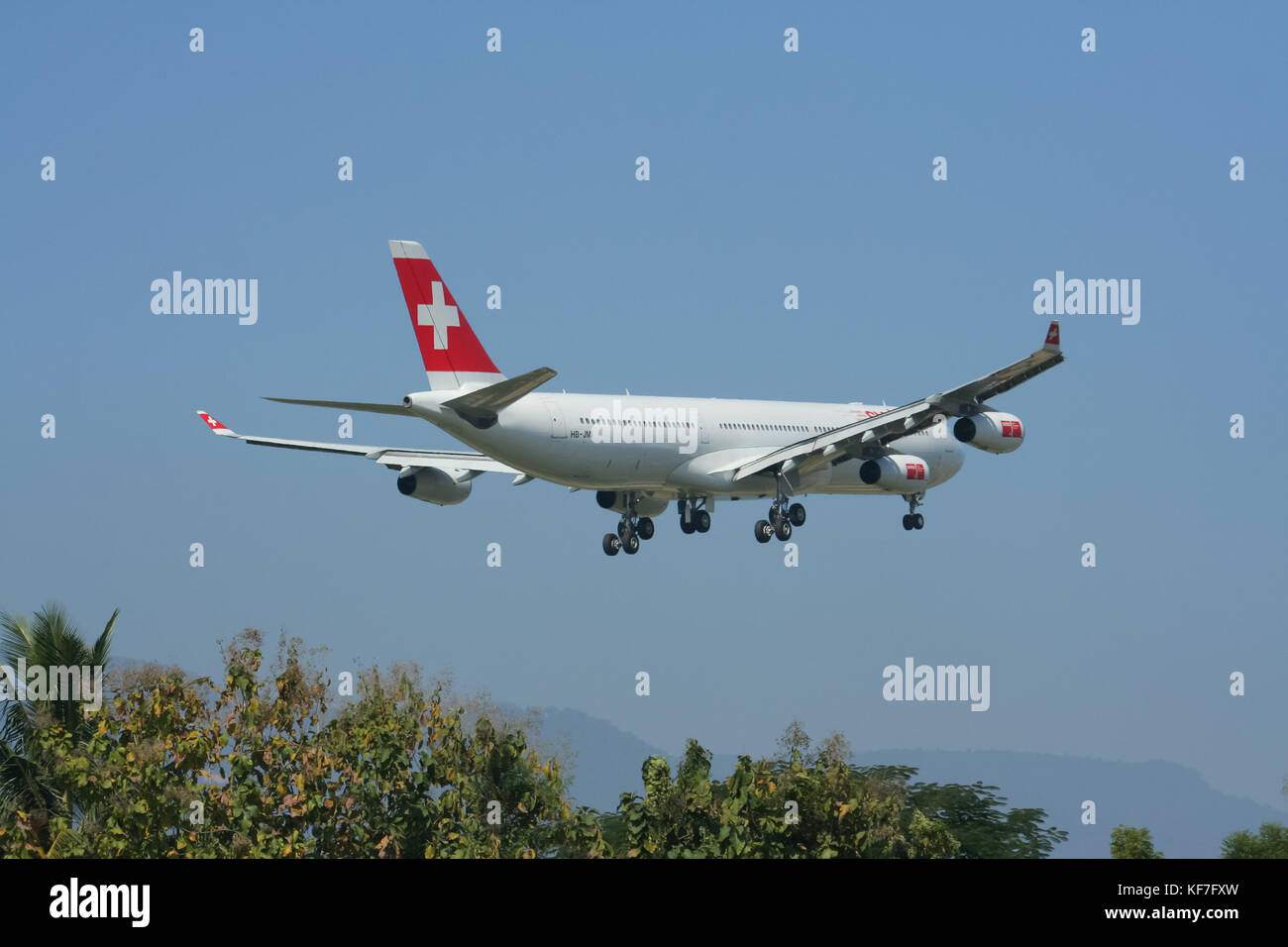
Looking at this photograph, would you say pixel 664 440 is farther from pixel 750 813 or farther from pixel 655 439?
pixel 750 813

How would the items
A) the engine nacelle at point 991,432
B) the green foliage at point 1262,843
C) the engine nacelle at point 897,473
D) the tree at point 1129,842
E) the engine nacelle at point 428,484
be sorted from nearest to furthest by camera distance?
the engine nacelle at point 991,432
the engine nacelle at point 428,484
the engine nacelle at point 897,473
the tree at point 1129,842
the green foliage at point 1262,843

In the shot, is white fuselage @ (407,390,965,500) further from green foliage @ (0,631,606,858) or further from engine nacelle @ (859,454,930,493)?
green foliage @ (0,631,606,858)

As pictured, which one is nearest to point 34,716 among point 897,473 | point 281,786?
point 281,786

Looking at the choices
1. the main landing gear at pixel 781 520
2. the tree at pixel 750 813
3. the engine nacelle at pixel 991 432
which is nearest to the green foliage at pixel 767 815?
the tree at pixel 750 813

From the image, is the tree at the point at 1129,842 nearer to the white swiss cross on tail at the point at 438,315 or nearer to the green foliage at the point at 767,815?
the green foliage at the point at 767,815

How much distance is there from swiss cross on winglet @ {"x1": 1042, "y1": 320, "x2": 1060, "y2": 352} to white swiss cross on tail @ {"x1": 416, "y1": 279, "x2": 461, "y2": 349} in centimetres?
1724

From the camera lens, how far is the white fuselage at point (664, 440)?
173 ft

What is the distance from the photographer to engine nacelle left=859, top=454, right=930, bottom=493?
212ft

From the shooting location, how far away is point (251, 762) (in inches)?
2507

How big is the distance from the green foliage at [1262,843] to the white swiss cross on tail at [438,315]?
4036cm

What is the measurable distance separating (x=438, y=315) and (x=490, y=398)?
444 cm

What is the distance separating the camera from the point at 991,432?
57.9 m
